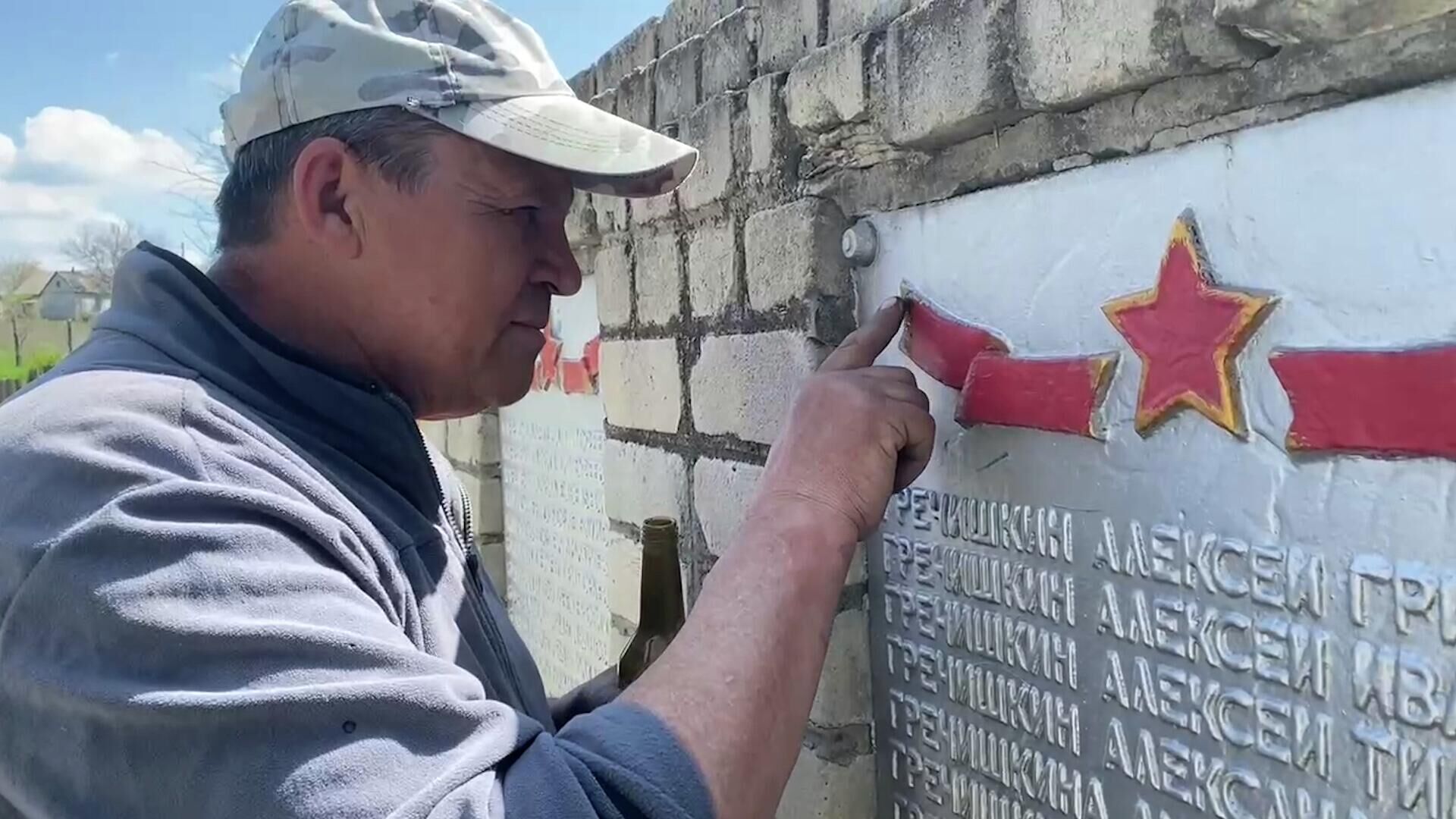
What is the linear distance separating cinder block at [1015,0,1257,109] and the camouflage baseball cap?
47 cm

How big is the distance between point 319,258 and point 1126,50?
0.93 meters

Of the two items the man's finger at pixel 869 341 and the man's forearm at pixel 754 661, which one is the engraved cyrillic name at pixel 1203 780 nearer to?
the man's forearm at pixel 754 661

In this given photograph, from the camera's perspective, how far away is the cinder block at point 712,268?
1.88 m

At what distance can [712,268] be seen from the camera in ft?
6.39

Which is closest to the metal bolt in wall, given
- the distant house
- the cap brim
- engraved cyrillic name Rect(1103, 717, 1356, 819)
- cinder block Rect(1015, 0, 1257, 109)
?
the cap brim

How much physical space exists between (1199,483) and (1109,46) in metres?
0.45

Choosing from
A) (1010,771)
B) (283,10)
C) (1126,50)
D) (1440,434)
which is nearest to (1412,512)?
(1440,434)

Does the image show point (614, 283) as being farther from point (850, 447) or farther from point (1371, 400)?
point (1371, 400)

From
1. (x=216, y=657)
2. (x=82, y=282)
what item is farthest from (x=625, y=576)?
(x=82, y=282)

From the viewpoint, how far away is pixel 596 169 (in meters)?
1.27

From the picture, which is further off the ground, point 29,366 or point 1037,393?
point 29,366

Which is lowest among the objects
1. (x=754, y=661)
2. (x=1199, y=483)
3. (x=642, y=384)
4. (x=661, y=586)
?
(x=661, y=586)

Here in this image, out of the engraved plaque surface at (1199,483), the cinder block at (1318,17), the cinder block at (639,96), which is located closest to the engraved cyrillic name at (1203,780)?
the engraved plaque surface at (1199,483)

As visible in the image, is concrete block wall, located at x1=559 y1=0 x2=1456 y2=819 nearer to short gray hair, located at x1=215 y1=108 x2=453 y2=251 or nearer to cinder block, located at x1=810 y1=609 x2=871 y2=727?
cinder block, located at x1=810 y1=609 x2=871 y2=727
